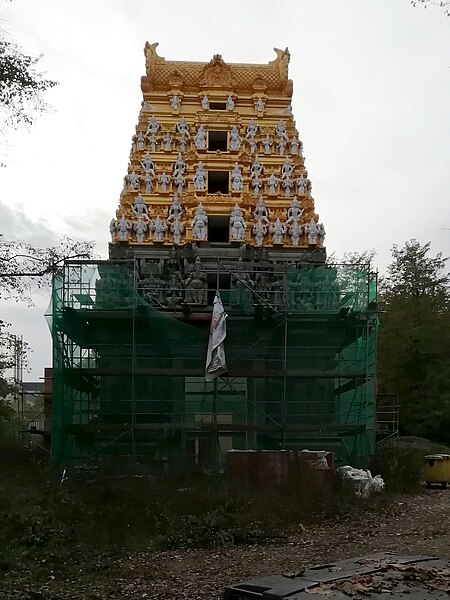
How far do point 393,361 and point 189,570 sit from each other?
24277 mm

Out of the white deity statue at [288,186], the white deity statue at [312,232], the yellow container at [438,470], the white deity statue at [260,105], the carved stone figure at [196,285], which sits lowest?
the yellow container at [438,470]

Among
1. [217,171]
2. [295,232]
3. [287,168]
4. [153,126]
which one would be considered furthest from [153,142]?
[295,232]

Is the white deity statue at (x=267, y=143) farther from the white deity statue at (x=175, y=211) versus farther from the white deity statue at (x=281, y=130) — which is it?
the white deity statue at (x=175, y=211)

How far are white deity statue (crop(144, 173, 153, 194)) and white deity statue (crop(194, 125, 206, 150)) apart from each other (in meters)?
2.17

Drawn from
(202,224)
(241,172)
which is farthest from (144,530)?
(241,172)

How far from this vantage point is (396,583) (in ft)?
20.9

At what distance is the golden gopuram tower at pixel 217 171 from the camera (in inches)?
957

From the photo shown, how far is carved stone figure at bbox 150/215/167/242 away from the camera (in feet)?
79.6

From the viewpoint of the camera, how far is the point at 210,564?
1084 cm

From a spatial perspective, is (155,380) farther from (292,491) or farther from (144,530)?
(144,530)

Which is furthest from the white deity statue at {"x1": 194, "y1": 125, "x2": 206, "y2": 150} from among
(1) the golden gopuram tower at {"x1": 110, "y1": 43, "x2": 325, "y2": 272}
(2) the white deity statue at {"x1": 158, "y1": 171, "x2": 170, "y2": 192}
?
(2) the white deity statue at {"x1": 158, "y1": 171, "x2": 170, "y2": 192}

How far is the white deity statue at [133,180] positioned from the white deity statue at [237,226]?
3596mm

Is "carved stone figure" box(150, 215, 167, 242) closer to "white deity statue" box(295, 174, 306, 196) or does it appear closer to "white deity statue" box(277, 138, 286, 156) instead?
"white deity statue" box(295, 174, 306, 196)

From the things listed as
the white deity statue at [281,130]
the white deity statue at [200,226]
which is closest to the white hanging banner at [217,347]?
the white deity statue at [200,226]
